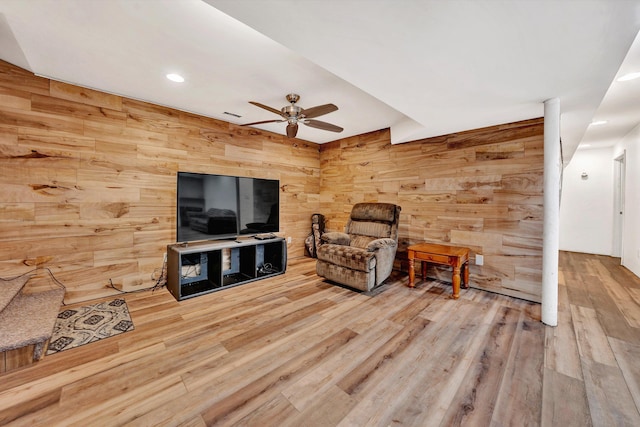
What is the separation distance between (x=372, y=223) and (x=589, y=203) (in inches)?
201

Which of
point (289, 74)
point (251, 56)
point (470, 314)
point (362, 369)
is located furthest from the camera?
point (470, 314)

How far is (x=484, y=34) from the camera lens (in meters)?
1.42

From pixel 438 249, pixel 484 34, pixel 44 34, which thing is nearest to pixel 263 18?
pixel 484 34

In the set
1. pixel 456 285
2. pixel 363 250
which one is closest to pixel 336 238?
pixel 363 250

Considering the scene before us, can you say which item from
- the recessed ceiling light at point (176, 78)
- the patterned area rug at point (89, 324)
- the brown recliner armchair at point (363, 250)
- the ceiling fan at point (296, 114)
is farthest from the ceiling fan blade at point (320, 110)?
the patterned area rug at point (89, 324)

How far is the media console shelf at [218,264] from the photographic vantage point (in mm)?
2902

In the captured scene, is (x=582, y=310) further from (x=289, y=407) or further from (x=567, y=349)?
(x=289, y=407)

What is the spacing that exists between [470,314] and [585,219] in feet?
16.5

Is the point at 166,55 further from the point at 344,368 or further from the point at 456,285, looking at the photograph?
the point at 456,285

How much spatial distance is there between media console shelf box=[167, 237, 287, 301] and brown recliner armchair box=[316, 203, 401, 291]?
0.78 m

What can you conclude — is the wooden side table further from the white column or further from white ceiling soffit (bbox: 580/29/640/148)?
white ceiling soffit (bbox: 580/29/640/148)

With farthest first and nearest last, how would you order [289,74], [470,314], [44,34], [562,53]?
[470,314] → [289,74] → [44,34] → [562,53]

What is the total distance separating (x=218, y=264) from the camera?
315 centimetres

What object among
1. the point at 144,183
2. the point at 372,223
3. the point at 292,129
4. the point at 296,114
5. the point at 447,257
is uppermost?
the point at 296,114
